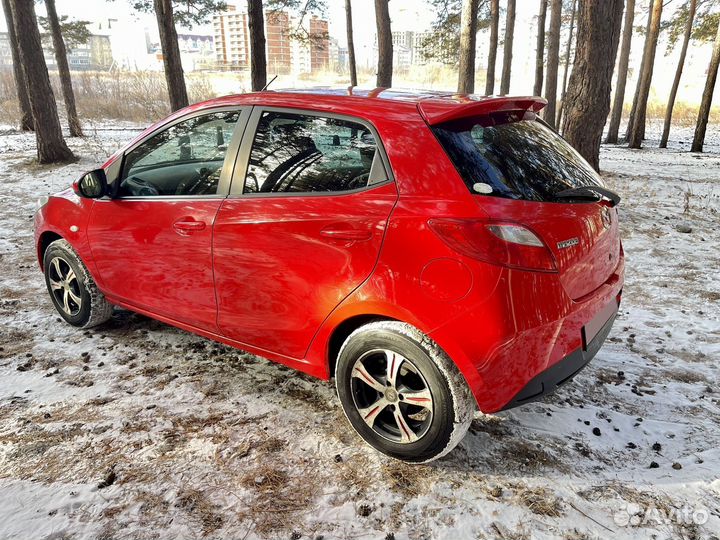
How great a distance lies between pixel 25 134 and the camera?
55.3 feet

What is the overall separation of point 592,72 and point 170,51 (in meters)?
9.08

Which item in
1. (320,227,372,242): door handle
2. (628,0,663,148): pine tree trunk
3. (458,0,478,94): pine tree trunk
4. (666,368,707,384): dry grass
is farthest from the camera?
(628,0,663,148): pine tree trunk

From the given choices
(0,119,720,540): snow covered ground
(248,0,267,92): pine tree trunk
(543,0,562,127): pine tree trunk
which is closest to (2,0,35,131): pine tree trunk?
(248,0,267,92): pine tree trunk

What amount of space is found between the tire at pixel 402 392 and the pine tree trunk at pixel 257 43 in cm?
977

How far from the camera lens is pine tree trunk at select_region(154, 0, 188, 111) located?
11391 millimetres

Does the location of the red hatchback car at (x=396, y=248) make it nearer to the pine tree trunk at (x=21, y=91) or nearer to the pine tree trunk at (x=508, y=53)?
the pine tree trunk at (x=21, y=91)

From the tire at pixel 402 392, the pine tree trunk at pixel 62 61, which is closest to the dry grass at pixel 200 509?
the tire at pixel 402 392

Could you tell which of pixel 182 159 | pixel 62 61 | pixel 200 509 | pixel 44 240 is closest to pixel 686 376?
pixel 200 509

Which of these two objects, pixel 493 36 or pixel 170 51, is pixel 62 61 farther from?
pixel 493 36

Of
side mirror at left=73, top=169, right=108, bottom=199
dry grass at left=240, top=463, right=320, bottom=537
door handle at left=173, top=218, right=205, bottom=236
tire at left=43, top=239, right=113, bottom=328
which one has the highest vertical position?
side mirror at left=73, top=169, right=108, bottom=199

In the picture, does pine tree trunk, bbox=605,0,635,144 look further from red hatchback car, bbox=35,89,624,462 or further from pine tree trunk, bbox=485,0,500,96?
red hatchback car, bbox=35,89,624,462

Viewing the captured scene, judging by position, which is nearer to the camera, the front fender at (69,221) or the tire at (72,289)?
the front fender at (69,221)

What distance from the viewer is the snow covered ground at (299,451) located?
2.16 metres

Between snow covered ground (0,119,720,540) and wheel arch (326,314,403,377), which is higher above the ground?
wheel arch (326,314,403,377)
